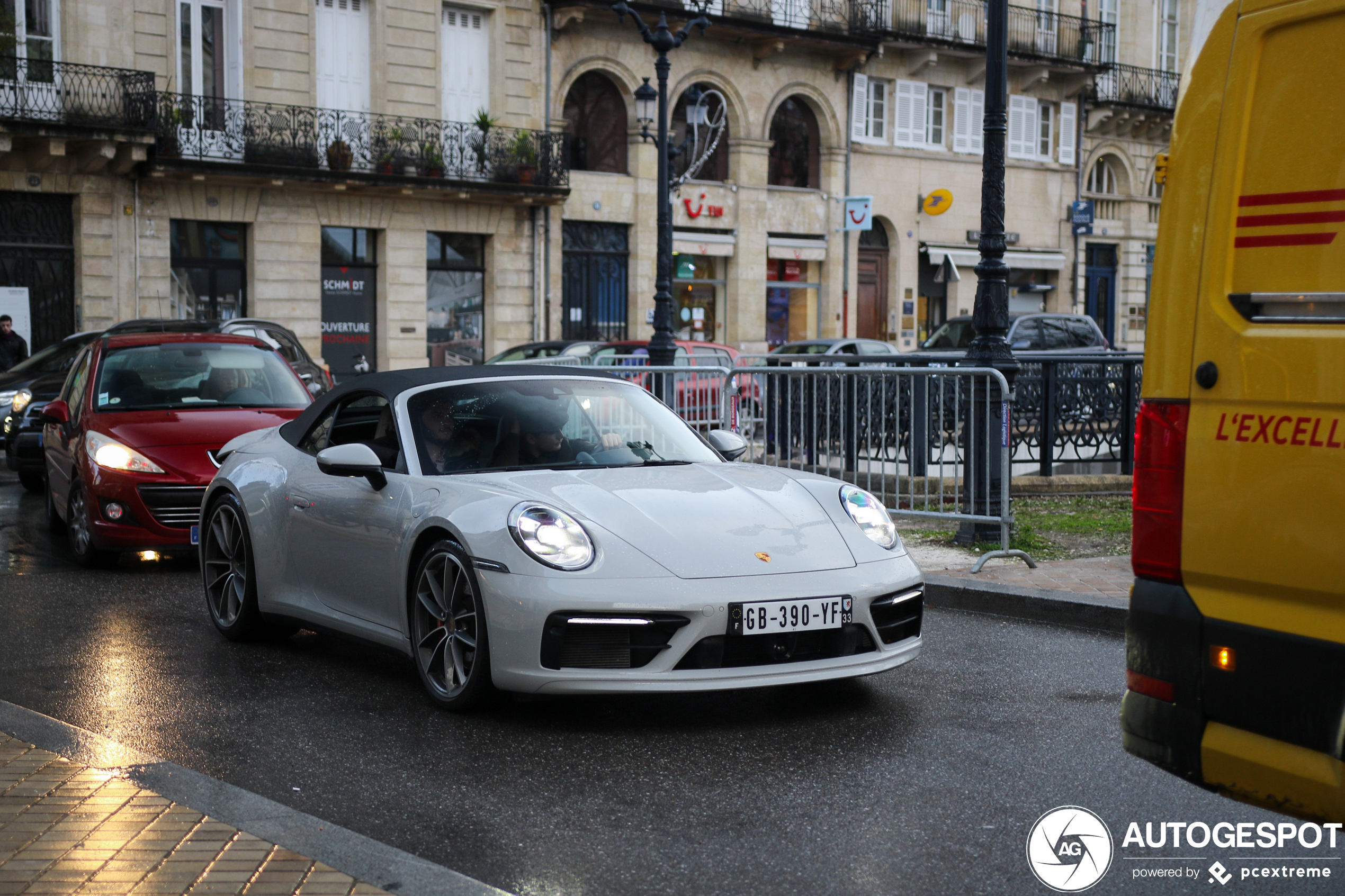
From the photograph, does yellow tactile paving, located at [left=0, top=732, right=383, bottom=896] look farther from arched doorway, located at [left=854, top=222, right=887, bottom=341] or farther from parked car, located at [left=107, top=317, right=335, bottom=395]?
arched doorway, located at [left=854, top=222, right=887, bottom=341]

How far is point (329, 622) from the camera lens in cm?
654

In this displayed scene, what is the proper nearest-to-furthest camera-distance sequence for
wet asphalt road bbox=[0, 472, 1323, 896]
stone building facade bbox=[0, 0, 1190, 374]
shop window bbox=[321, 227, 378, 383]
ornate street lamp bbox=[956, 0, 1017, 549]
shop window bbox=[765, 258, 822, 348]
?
wet asphalt road bbox=[0, 472, 1323, 896], ornate street lamp bbox=[956, 0, 1017, 549], stone building facade bbox=[0, 0, 1190, 374], shop window bbox=[321, 227, 378, 383], shop window bbox=[765, 258, 822, 348]

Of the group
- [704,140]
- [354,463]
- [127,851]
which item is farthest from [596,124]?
[127,851]

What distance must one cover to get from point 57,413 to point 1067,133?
35.4 m

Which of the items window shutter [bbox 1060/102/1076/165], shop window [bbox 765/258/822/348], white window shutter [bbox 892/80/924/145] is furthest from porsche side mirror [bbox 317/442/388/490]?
window shutter [bbox 1060/102/1076/165]

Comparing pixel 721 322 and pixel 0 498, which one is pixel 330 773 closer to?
pixel 0 498

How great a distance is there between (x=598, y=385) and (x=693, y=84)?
29322 millimetres

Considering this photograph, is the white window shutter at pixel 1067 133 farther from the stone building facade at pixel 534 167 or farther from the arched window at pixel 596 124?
the arched window at pixel 596 124

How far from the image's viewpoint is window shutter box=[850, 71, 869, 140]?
3738cm

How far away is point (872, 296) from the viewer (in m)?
38.4

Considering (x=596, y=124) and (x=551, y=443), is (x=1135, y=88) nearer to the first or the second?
(x=596, y=124)

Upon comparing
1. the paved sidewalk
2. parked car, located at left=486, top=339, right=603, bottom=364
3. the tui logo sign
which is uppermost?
parked car, located at left=486, top=339, right=603, bottom=364

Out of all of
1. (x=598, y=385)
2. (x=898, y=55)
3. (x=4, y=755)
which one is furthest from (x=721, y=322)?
(x=4, y=755)

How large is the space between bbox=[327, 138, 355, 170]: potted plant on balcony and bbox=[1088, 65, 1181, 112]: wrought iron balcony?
73.4 feet
